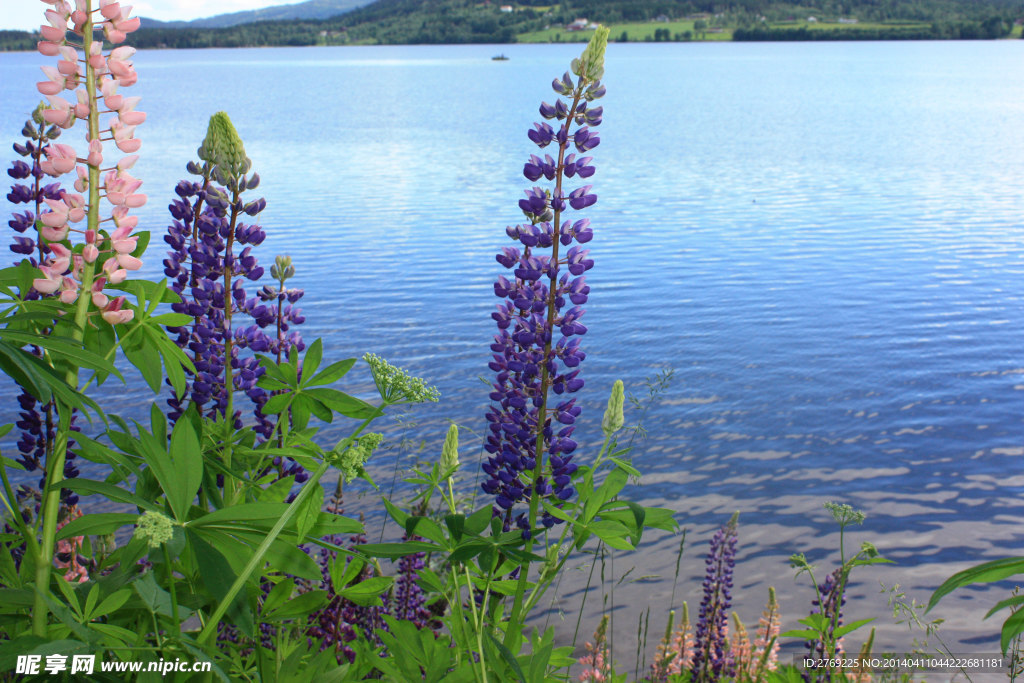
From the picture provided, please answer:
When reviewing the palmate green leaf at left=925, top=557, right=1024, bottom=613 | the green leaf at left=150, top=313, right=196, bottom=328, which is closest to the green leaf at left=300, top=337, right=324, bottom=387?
the green leaf at left=150, top=313, right=196, bottom=328

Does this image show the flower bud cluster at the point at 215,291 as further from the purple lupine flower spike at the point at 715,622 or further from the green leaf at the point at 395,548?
the purple lupine flower spike at the point at 715,622

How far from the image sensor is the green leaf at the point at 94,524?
1.71 meters

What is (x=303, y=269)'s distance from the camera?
16016 mm

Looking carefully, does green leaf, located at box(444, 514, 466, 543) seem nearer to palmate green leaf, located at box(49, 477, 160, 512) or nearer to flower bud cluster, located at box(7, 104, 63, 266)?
palmate green leaf, located at box(49, 477, 160, 512)

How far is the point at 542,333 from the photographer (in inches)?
96.8

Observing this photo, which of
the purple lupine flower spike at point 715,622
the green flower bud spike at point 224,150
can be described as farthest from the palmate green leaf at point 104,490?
the purple lupine flower spike at point 715,622

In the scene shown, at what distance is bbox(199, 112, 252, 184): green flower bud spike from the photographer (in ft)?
8.59

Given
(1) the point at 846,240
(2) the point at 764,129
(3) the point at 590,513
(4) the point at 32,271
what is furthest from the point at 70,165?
(2) the point at 764,129

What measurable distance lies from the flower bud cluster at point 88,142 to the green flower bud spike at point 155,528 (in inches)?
24.8

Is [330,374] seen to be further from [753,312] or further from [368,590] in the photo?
[753,312]

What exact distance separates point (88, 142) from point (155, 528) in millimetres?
966

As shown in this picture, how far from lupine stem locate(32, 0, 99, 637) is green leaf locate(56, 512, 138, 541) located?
70 mm

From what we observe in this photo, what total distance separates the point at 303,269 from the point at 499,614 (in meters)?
14.2

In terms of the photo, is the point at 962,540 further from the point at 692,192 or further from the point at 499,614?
the point at 692,192
